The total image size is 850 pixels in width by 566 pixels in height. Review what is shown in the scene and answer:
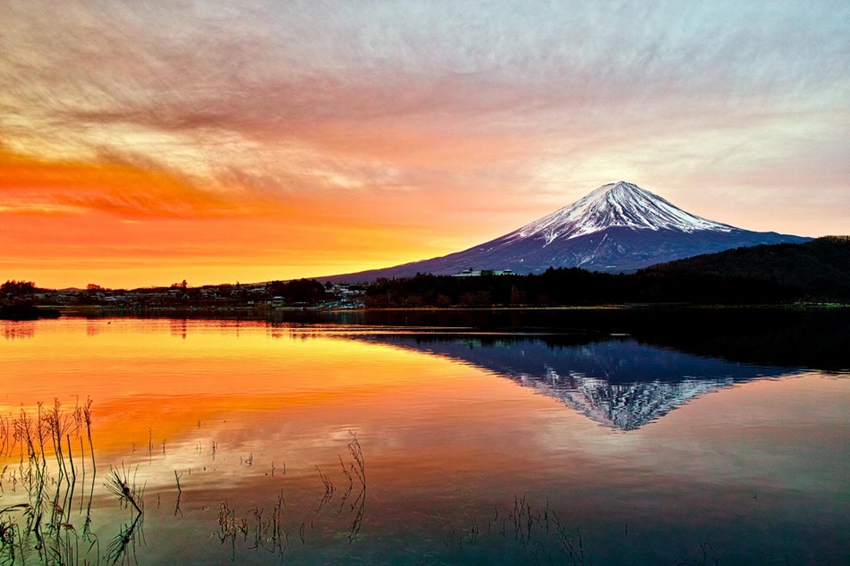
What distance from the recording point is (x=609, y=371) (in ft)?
99.9

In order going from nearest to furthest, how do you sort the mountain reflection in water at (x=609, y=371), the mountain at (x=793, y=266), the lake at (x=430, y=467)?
the lake at (x=430, y=467)
the mountain reflection in water at (x=609, y=371)
the mountain at (x=793, y=266)

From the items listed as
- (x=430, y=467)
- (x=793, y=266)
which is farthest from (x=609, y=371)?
(x=793, y=266)

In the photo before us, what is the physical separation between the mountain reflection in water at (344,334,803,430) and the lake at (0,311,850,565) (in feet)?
0.82

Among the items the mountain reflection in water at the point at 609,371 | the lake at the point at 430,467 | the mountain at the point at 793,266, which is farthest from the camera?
the mountain at the point at 793,266

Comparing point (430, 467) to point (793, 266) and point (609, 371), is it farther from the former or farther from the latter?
point (793, 266)

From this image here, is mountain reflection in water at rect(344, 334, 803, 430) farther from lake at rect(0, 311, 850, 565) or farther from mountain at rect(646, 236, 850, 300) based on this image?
mountain at rect(646, 236, 850, 300)

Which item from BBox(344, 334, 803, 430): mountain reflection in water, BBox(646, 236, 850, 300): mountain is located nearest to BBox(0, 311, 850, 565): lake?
BBox(344, 334, 803, 430): mountain reflection in water

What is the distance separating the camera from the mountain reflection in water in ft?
70.6

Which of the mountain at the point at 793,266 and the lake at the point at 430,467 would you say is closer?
the lake at the point at 430,467

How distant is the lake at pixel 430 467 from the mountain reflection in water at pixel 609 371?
25 cm

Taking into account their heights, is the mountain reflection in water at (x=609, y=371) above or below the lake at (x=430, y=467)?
above

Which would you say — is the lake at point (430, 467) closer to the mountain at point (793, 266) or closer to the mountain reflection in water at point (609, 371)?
the mountain reflection in water at point (609, 371)

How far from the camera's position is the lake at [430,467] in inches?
386

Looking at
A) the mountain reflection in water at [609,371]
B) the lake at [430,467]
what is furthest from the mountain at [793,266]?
the lake at [430,467]
